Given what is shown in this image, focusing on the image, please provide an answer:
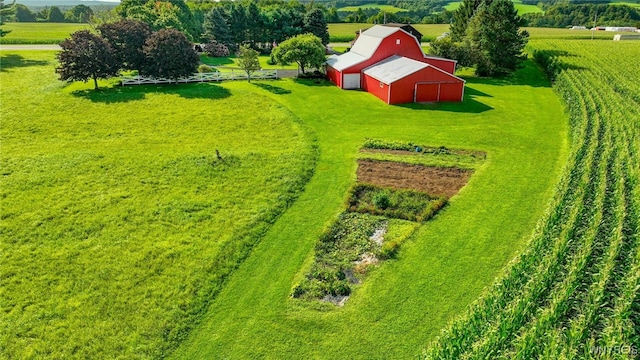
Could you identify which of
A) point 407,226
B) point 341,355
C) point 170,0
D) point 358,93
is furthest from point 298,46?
point 170,0

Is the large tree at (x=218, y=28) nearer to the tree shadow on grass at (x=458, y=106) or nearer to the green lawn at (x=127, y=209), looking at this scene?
the green lawn at (x=127, y=209)

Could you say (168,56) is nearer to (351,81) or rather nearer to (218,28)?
(351,81)

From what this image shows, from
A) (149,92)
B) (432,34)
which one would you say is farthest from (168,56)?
(432,34)

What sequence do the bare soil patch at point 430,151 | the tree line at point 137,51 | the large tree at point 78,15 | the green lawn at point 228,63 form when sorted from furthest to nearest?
1. the large tree at point 78,15
2. the green lawn at point 228,63
3. the tree line at point 137,51
4. the bare soil patch at point 430,151

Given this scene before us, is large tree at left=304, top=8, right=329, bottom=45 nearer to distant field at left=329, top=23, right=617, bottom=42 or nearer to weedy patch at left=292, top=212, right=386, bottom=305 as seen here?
distant field at left=329, top=23, right=617, bottom=42

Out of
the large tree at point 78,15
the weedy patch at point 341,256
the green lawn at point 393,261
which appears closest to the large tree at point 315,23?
the green lawn at point 393,261

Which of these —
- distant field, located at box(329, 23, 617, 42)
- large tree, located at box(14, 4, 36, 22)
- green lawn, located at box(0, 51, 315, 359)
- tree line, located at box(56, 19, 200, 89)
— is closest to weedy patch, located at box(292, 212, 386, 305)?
green lawn, located at box(0, 51, 315, 359)
